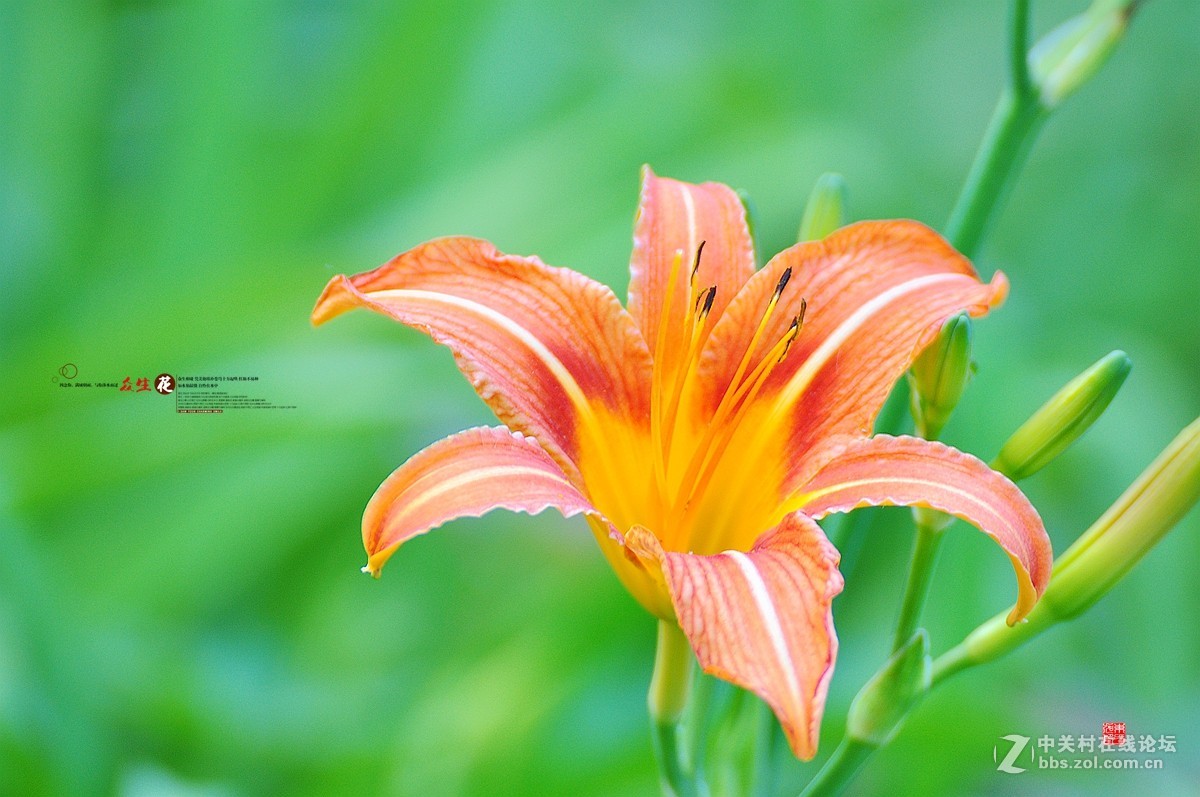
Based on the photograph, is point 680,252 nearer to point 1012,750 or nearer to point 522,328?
point 522,328

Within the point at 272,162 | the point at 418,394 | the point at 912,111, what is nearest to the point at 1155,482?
the point at 418,394

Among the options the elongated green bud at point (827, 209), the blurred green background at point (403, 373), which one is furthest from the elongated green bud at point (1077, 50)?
the blurred green background at point (403, 373)

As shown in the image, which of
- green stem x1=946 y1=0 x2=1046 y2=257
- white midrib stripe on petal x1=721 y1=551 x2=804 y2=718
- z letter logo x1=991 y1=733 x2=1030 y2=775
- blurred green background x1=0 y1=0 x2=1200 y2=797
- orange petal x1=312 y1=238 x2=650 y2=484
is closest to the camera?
white midrib stripe on petal x1=721 y1=551 x2=804 y2=718

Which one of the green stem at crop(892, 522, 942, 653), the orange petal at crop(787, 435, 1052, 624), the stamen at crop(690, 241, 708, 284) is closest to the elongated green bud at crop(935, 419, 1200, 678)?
the green stem at crop(892, 522, 942, 653)

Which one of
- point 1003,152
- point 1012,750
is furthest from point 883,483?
point 1012,750

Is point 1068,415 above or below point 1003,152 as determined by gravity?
below

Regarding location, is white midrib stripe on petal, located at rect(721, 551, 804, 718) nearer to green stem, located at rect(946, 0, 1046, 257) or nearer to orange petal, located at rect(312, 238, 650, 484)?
orange petal, located at rect(312, 238, 650, 484)
